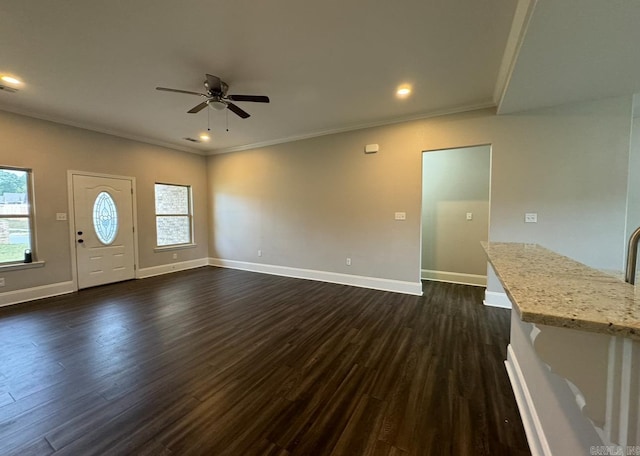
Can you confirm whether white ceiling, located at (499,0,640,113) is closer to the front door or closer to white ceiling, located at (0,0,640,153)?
white ceiling, located at (0,0,640,153)

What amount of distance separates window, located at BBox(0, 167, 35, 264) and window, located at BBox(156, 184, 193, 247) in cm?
195

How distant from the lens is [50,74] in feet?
9.48

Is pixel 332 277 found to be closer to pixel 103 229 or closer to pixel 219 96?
pixel 219 96

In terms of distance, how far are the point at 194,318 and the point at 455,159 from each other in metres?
5.16

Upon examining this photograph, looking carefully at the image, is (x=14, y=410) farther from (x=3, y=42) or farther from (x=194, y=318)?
(x=3, y=42)

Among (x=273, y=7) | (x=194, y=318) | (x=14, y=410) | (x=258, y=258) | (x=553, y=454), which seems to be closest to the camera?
(x=553, y=454)

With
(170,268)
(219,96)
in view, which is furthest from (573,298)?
(170,268)

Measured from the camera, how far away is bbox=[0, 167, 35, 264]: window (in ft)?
12.4

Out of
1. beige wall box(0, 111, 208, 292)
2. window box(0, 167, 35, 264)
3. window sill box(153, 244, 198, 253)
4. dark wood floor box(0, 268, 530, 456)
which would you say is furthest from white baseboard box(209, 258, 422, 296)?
window box(0, 167, 35, 264)

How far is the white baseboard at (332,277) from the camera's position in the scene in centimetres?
428

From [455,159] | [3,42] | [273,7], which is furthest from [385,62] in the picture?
[3,42]

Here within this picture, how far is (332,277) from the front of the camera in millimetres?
4945

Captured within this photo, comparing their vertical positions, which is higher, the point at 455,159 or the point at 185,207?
the point at 455,159

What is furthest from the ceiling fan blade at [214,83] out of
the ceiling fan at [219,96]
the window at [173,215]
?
the window at [173,215]
